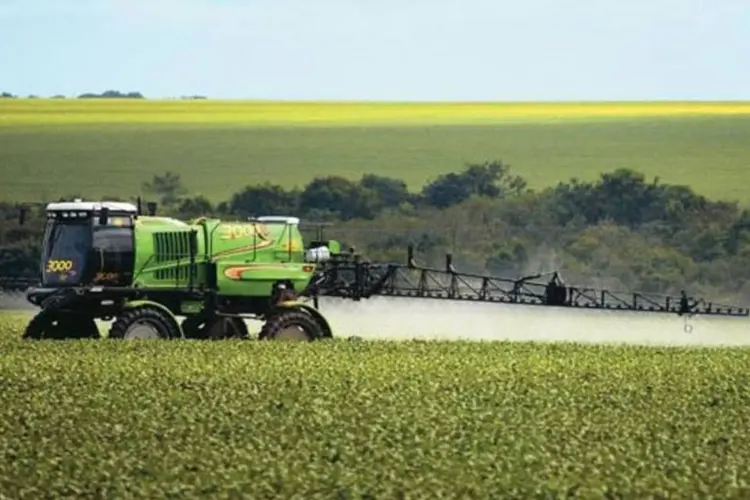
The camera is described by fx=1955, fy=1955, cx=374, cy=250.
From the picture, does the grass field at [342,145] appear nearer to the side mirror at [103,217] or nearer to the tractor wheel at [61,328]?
the tractor wheel at [61,328]

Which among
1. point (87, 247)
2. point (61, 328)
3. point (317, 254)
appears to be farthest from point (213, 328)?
point (87, 247)

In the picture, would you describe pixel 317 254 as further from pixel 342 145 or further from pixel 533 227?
pixel 342 145

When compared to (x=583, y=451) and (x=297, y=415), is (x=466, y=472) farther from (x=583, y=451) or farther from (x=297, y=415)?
(x=297, y=415)

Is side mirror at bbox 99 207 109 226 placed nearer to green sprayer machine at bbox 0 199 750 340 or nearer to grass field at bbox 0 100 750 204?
green sprayer machine at bbox 0 199 750 340

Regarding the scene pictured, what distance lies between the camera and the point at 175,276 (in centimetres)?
2967

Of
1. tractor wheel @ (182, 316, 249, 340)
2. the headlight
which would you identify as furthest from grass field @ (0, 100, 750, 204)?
tractor wheel @ (182, 316, 249, 340)

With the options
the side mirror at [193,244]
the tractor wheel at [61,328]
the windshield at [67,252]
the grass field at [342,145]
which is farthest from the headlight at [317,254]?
the grass field at [342,145]

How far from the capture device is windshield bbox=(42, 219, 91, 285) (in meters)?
28.9

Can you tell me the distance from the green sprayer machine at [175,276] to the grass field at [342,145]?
4390cm

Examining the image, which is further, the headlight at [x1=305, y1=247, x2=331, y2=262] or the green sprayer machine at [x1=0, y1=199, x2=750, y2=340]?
the headlight at [x1=305, y1=247, x2=331, y2=262]

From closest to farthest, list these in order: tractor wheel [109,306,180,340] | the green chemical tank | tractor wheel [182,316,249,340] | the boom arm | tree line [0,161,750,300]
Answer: tractor wheel [109,306,180,340] < the green chemical tank < tractor wheel [182,316,249,340] < the boom arm < tree line [0,161,750,300]

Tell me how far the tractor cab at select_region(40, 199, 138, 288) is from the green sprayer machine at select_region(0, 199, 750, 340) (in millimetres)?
15

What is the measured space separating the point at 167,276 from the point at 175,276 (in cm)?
15

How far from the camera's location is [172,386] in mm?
22500
